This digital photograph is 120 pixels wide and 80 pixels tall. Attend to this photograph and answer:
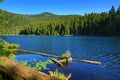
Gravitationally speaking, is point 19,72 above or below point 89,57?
above

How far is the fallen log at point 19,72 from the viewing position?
12.3 metres

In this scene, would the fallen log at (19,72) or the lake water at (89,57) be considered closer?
the fallen log at (19,72)

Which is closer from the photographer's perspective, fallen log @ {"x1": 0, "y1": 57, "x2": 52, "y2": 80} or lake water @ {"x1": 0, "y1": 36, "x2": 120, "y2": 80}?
fallen log @ {"x1": 0, "y1": 57, "x2": 52, "y2": 80}

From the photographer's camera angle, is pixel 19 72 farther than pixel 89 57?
No

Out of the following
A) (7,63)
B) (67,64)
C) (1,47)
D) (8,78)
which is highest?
(1,47)

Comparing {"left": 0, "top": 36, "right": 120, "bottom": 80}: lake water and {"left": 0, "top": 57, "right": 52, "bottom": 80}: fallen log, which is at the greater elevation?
{"left": 0, "top": 57, "right": 52, "bottom": 80}: fallen log

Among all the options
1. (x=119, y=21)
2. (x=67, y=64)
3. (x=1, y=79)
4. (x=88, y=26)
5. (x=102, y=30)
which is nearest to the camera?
(x=1, y=79)

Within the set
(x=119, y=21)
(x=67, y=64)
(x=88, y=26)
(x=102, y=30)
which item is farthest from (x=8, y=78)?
(x=88, y=26)

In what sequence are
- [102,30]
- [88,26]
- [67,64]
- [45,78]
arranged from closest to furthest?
[45,78] → [67,64] → [102,30] → [88,26]

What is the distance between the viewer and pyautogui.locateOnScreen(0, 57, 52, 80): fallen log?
12.3 m

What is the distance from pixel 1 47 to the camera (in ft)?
44.5

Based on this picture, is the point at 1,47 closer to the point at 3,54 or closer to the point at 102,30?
the point at 3,54

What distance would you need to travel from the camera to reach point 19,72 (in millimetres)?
12891

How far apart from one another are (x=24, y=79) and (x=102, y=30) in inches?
6555
